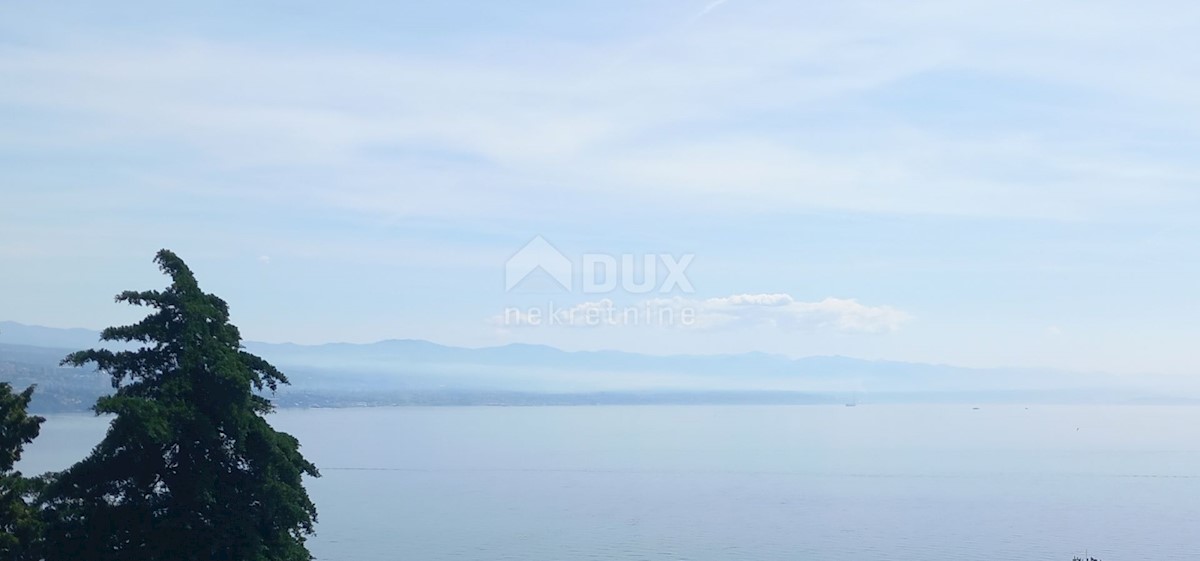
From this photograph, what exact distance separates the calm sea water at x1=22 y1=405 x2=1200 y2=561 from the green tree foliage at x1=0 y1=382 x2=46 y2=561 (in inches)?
1381

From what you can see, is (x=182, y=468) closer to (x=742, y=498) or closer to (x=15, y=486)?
(x=15, y=486)

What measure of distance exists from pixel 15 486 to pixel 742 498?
6651cm

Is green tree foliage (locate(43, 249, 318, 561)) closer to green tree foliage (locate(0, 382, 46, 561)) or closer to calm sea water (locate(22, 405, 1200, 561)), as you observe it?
green tree foliage (locate(0, 382, 46, 561))

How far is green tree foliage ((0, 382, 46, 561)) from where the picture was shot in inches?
694

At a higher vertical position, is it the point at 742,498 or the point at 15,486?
the point at 15,486

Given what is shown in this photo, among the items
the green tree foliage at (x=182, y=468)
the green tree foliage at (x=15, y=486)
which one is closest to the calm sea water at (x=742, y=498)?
Answer: the green tree foliage at (x=15, y=486)

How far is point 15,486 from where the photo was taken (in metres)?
18.2

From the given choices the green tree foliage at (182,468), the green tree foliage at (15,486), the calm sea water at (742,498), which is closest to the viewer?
the green tree foliage at (182,468)

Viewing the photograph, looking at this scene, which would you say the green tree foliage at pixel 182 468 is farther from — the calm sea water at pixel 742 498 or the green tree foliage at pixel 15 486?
the calm sea water at pixel 742 498

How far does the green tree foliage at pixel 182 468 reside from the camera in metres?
15.8

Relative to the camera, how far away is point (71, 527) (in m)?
15.8

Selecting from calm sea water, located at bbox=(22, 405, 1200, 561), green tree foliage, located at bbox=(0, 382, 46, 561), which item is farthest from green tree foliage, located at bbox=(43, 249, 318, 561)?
calm sea water, located at bbox=(22, 405, 1200, 561)

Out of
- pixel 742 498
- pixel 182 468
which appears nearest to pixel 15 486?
pixel 182 468

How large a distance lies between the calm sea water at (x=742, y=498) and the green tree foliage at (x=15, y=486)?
35.1 metres
